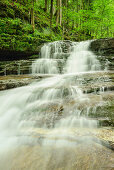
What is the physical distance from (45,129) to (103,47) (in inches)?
302

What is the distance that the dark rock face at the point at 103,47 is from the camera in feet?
26.9

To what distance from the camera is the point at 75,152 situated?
6.79ft

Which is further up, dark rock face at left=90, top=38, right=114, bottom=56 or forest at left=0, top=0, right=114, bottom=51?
forest at left=0, top=0, right=114, bottom=51

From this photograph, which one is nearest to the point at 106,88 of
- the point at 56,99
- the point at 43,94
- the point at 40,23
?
the point at 56,99

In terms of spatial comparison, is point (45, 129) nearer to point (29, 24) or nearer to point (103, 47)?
point (103, 47)

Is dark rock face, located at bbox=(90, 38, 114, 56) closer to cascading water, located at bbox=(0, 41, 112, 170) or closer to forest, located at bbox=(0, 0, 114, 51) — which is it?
forest, located at bbox=(0, 0, 114, 51)

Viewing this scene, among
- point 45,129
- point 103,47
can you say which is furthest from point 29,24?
point 45,129

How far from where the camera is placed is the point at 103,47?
849cm

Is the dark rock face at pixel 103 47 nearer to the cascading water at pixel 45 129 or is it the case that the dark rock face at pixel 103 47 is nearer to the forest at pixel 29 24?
the forest at pixel 29 24

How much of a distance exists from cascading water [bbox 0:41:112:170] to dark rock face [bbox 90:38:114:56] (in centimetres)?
479

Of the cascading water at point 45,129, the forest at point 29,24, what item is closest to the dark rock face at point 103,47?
the forest at point 29,24

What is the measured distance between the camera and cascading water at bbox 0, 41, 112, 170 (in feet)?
6.40

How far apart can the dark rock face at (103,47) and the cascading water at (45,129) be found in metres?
4.79

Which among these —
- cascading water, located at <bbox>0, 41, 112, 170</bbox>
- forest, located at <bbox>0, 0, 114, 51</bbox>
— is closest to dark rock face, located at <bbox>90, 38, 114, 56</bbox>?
forest, located at <bbox>0, 0, 114, 51</bbox>
